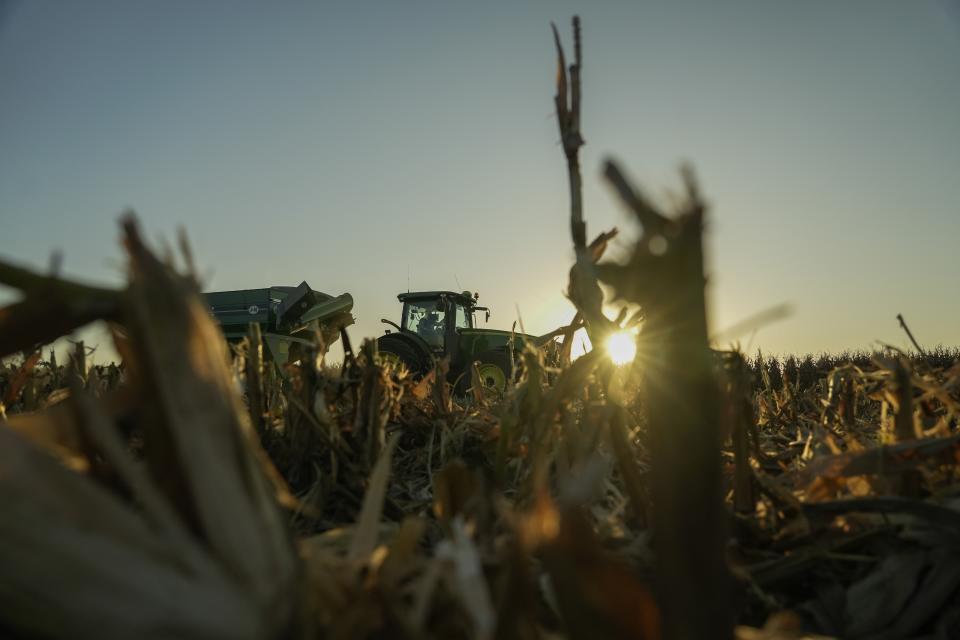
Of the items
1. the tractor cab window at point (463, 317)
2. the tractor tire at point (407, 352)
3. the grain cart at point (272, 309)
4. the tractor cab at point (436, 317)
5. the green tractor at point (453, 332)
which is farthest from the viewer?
the tractor cab window at point (463, 317)

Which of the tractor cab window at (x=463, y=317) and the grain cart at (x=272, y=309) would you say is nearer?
the grain cart at (x=272, y=309)

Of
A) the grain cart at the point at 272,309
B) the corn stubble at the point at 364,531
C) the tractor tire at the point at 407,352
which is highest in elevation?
the grain cart at the point at 272,309

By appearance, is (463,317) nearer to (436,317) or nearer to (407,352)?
(436,317)

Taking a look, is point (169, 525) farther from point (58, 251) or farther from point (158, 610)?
point (58, 251)

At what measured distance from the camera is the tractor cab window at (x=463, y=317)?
43.8ft

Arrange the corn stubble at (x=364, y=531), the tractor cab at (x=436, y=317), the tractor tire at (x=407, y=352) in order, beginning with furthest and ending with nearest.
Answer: the tractor cab at (x=436, y=317), the tractor tire at (x=407, y=352), the corn stubble at (x=364, y=531)

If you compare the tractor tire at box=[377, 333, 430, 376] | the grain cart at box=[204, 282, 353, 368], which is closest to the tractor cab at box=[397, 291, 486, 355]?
the tractor tire at box=[377, 333, 430, 376]

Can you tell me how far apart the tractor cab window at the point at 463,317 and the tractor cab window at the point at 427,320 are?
46 centimetres

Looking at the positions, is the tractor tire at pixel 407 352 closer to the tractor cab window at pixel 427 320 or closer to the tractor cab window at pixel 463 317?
the tractor cab window at pixel 427 320

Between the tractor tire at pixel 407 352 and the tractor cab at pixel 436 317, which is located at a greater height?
the tractor cab at pixel 436 317

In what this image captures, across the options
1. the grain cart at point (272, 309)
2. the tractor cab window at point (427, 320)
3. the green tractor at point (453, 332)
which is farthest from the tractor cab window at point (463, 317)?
the grain cart at point (272, 309)

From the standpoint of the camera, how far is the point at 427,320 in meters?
13.1

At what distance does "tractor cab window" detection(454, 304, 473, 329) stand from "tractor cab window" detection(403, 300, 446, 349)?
46cm

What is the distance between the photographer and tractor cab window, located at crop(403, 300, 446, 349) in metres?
12.9
